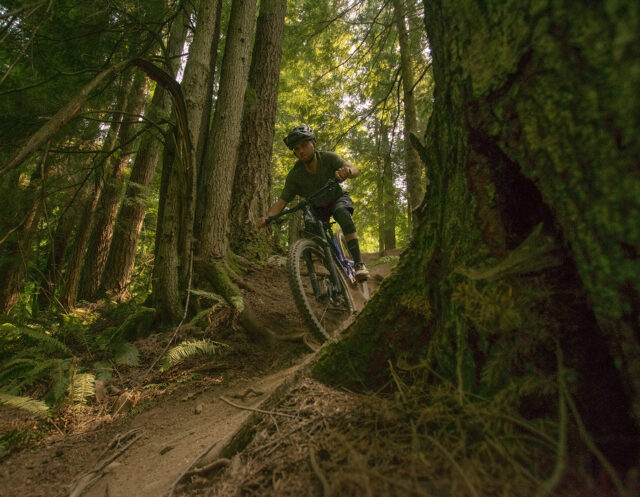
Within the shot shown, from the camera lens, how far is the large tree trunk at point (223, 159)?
15.1 ft

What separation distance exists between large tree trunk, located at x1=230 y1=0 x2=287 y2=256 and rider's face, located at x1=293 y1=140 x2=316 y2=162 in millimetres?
1977

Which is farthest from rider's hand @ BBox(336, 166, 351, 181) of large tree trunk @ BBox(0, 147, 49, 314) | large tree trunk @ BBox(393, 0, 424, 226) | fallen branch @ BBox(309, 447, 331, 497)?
large tree trunk @ BBox(393, 0, 424, 226)

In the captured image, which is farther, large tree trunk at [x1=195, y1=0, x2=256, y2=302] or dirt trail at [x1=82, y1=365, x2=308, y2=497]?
large tree trunk at [x1=195, y1=0, x2=256, y2=302]

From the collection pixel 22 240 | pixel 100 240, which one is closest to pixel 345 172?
pixel 22 240

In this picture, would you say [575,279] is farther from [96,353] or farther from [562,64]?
[96,353]

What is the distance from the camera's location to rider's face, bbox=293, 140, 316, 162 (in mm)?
4238

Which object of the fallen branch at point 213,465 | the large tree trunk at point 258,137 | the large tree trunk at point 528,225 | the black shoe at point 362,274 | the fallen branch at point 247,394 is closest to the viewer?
the large tree trunk at point 528,225

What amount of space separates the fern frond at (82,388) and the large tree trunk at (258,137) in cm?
312

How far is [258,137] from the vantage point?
6254 mm

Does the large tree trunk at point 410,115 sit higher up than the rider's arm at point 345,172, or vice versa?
the large tree trunk at point 410,115

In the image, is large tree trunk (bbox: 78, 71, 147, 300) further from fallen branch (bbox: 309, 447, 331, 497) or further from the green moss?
fallen branch (bbox: 309, 447, 331, 497)

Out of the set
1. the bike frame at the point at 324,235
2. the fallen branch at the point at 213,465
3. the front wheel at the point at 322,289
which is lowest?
the fallen branch at the point at 213,465

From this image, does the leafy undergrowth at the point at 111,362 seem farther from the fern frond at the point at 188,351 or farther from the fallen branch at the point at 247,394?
the fallen branch at the point at 247,394

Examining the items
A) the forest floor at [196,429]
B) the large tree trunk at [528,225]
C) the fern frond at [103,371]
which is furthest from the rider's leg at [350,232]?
the fern frond at [103,371]
